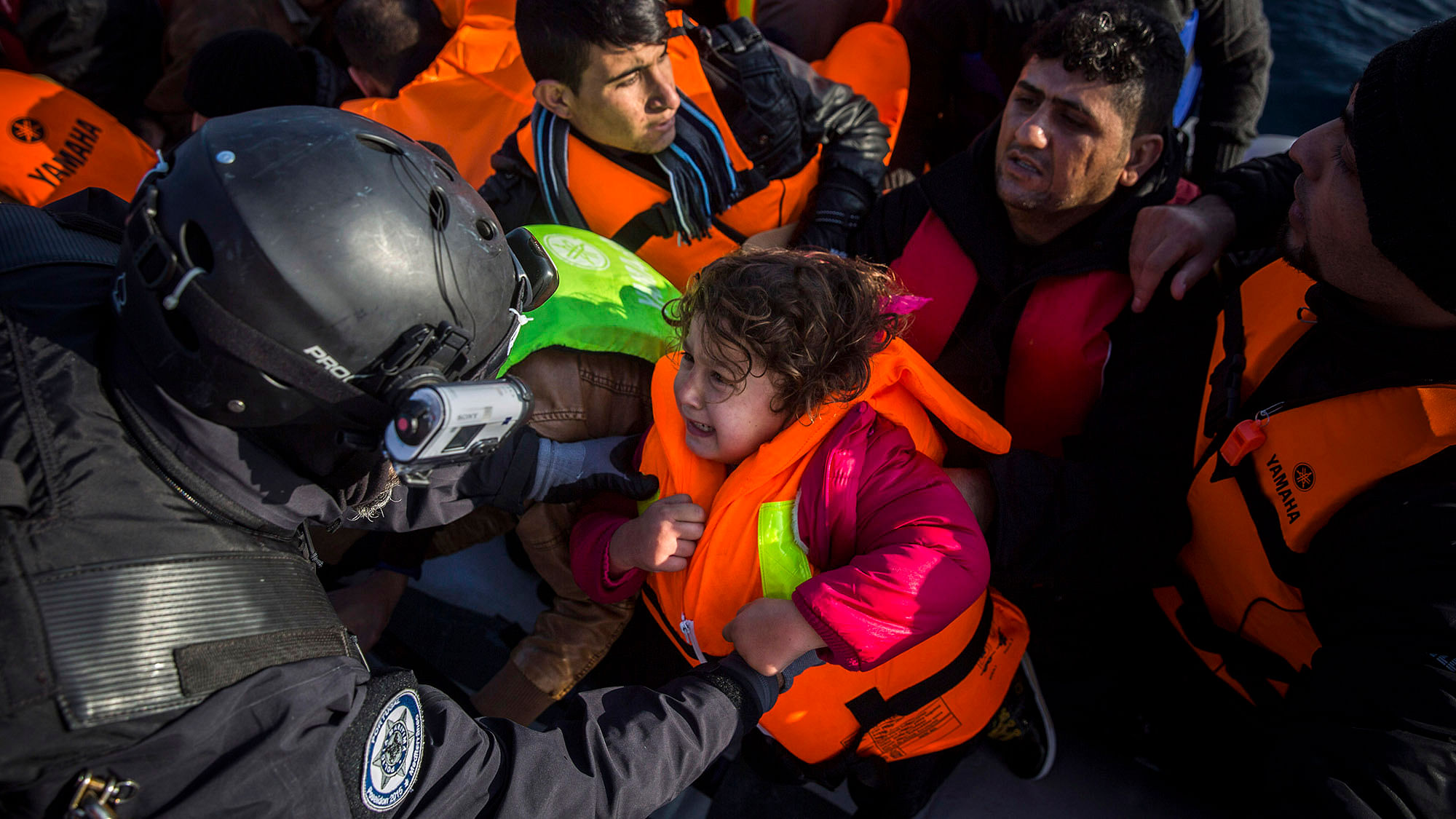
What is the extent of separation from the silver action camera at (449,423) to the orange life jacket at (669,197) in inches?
63.1

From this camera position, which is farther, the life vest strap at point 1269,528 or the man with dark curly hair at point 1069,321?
the man with dark curly hair at point 1069,321

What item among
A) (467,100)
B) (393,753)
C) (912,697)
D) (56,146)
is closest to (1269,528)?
(912,697)

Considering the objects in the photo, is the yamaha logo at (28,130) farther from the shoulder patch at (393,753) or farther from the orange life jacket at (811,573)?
the shoulder patch at (393,753)

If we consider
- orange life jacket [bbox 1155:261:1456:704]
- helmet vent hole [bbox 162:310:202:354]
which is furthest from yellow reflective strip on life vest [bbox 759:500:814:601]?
helmet vent hole [bbox 162:310:202:354]

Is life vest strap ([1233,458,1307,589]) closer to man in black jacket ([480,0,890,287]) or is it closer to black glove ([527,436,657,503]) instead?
black glove ([527,436,657,503])

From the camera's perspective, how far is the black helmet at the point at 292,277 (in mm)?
1125

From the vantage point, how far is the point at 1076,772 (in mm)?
2266

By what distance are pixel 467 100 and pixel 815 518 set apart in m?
3.08

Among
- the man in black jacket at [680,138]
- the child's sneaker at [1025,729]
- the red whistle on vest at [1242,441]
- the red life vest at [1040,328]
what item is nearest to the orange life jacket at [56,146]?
the man in black jacket at [680,138]

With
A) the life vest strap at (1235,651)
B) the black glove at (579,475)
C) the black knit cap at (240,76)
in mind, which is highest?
the black knit cap at (240,76)

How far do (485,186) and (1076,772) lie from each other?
282 centimetres

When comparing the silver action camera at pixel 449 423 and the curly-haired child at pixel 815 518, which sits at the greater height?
the silver action camera at pixel 449 423

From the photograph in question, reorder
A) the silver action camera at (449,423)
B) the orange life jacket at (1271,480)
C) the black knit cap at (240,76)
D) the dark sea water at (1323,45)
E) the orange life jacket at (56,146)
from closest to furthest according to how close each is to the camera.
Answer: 1. the silver action camera at (449,423)
2. the orange life jacket at (1271,480)
3. the orange life jacket at (56,146)
4. the black knit cap at (240,76)
5. the dark sea water at (1323,45)

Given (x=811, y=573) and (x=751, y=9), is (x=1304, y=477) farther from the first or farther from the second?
(x=751, y=9)
